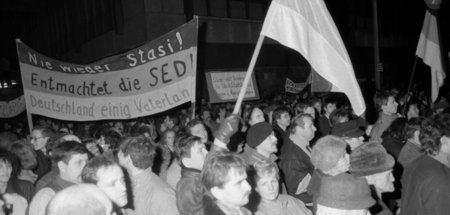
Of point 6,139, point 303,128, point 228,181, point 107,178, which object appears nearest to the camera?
point 228,181

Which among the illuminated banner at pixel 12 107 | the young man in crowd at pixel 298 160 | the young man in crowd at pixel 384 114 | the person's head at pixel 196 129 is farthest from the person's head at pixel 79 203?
the illuminated banner at pixel 12 107

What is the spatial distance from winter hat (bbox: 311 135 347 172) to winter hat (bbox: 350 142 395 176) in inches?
5.3

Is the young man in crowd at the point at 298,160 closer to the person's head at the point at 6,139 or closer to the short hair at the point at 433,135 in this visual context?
the short hair at the point at 433,135

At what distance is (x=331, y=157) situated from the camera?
329 cm

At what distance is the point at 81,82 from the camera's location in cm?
657

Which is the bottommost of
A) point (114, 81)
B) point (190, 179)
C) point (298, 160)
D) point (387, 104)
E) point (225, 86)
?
point (298, 160)

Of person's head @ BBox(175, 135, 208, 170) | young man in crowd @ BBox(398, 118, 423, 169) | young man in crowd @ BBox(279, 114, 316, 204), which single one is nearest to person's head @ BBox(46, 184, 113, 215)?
person's head @ BBox(175, 135, 208, 170)

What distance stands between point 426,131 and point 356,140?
3.57ft

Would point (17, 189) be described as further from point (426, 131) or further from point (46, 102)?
point (426, 131)

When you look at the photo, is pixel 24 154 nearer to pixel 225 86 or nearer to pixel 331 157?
pixel 331 157

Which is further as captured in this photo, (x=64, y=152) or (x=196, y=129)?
(x=196, y=129)

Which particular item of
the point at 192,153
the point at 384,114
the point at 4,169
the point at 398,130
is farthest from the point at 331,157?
the point at 384,114

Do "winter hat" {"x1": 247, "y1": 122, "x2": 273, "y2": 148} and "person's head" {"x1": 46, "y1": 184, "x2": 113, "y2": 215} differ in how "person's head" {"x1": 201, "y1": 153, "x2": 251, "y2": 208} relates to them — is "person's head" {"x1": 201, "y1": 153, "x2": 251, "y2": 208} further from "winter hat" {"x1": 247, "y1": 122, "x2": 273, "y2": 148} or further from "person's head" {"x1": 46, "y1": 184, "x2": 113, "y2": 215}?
"winter hat" {"x1": 247, "y1": 122, "x2": 273, "y2": 148}

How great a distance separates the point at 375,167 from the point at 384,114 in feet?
11.1
